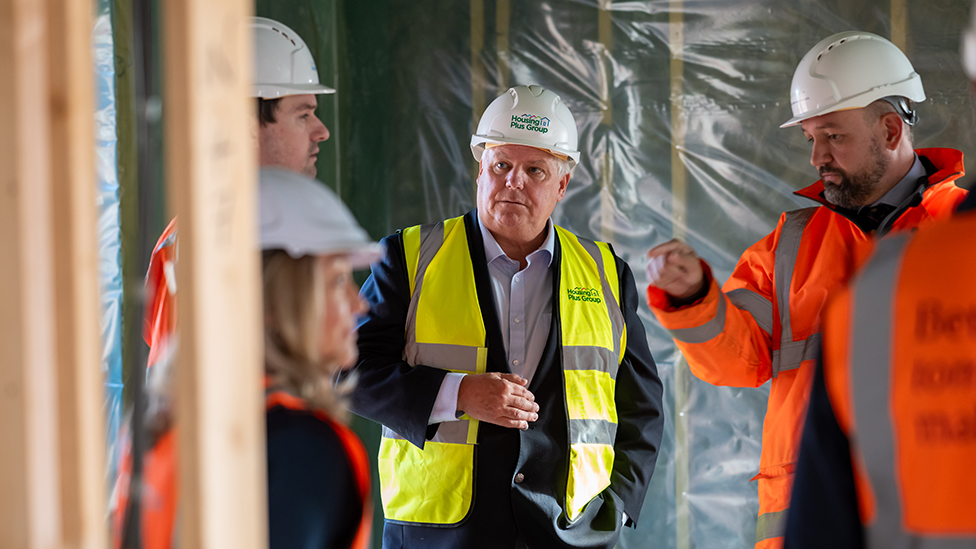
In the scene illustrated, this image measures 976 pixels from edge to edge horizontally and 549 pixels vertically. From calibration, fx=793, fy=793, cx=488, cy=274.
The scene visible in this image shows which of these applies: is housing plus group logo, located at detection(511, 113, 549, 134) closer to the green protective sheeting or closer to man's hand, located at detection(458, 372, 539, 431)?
man's hand, located at detection(458, 372, 539, 431)

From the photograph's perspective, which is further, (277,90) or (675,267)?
(277,90)

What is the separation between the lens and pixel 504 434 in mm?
2289

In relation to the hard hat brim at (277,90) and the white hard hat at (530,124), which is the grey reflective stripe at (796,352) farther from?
the hard hat brim at (277,90)

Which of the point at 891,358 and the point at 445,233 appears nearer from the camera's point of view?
the point at 891,358

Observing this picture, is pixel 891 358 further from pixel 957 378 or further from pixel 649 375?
pixel 649 375

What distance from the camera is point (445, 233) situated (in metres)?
2.53

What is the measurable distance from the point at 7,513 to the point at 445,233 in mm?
1720

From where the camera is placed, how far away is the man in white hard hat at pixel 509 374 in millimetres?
2227

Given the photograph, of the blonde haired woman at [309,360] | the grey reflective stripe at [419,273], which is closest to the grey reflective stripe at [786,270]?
the grey reflective stripe at [419,273]

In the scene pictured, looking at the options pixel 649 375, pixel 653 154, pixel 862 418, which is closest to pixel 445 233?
pixel 649 375

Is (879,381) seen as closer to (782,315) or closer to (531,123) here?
(782,315)

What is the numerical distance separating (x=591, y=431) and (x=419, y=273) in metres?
0.70

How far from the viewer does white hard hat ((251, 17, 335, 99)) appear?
2281 millimetres

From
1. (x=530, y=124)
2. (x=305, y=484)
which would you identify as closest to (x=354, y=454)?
(x=305, y=484)
